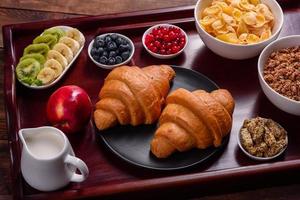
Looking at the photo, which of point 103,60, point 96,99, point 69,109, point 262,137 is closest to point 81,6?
point 103,60

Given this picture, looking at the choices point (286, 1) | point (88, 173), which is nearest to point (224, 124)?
point (88, 173)

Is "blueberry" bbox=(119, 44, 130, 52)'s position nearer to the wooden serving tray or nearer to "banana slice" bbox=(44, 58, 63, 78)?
the wooden serving tray

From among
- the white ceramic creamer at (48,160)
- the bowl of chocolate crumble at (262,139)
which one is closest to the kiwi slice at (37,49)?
the white ceramic creamer at (48,160)

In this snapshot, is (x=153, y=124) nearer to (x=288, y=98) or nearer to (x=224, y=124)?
(x=224, y=124)

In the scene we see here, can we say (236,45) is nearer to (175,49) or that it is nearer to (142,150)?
(175,49)

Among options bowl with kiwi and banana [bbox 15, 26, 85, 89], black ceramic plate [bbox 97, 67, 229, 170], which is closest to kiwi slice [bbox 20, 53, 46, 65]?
bowl with kiwi and banana [bbox 15, 26, 85, 89]

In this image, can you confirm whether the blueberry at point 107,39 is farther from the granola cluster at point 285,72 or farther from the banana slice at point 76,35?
the granola cluster at point 285,72
